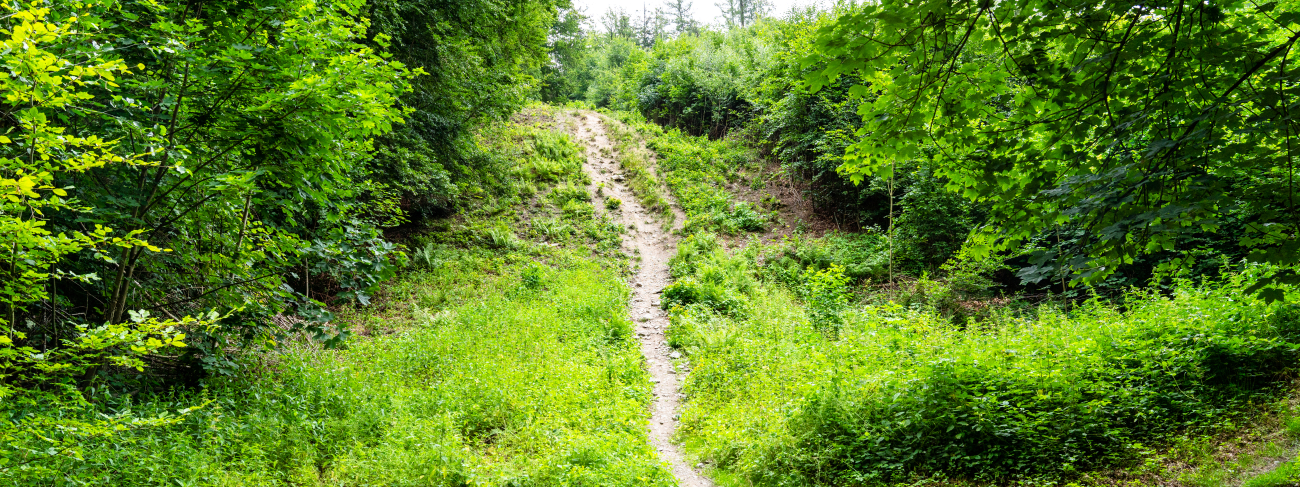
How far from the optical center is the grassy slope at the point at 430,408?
5031 millimetres

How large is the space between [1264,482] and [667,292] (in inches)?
395

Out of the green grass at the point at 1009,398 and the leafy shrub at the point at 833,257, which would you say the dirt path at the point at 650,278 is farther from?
the leafy shrub at the point at 833,257

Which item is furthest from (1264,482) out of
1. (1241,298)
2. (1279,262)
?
(1241,298)

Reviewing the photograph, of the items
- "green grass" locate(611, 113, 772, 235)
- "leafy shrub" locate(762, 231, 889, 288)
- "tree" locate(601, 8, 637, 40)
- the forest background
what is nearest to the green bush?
the forest background

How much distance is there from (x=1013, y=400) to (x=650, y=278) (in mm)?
10491

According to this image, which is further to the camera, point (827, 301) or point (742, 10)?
point (742, 10)

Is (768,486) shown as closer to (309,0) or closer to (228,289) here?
(228,289)

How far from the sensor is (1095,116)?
3.53m

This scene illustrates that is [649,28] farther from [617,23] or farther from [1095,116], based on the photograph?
[1095,116]

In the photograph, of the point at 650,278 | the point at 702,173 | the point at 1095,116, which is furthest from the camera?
the point at 702,173

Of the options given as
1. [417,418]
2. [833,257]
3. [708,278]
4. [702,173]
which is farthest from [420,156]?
[702,173]

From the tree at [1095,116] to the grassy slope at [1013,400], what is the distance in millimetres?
1993

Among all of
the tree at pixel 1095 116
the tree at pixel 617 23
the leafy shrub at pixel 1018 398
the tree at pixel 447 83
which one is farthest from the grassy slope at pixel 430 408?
the tree at pixel 617 23

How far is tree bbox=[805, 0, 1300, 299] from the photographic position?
2.89 meters
